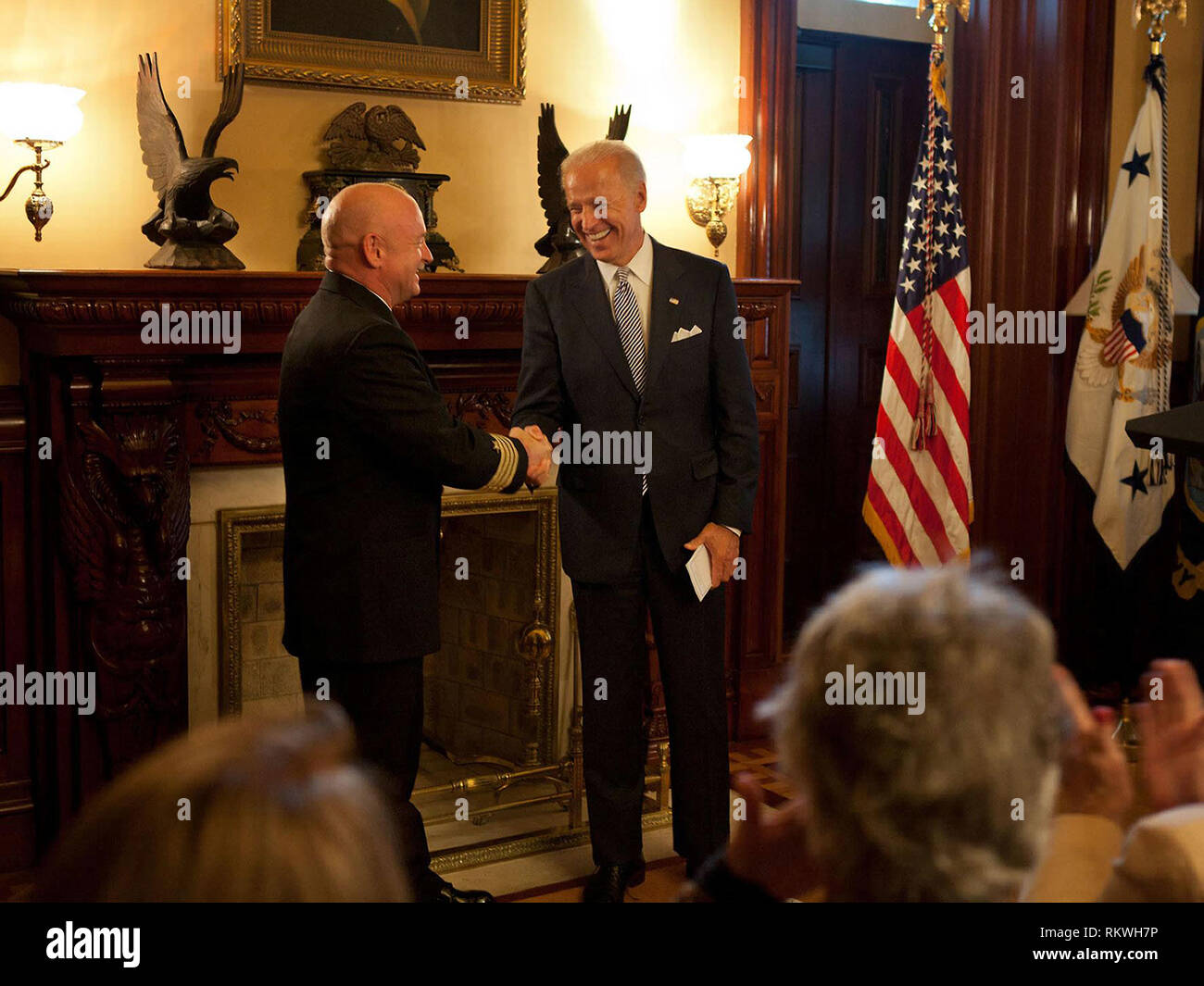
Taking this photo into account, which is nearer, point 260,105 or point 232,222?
point 232,222

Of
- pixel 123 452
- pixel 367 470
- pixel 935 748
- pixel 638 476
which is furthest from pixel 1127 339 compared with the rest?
pixel 935 748

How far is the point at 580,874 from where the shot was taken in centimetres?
343

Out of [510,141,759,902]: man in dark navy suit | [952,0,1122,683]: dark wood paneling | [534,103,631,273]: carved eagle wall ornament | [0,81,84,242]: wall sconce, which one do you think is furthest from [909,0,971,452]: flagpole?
[0,81,84,242]: wall sconce

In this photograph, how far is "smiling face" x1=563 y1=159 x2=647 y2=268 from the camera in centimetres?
291

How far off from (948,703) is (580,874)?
2.61 meters

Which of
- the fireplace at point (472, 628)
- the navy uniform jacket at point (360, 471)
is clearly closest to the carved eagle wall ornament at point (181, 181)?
the fireplace at point (472, 628)

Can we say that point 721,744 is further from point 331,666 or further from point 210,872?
point 210,872

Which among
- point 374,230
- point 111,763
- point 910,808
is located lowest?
point 111,763

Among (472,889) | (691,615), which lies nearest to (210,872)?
(691,615)

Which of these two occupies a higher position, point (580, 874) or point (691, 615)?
point (691, 615)

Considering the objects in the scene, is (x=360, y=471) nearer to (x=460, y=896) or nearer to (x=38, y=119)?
(x=460, y=896)

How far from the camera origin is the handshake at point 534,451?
2855 millimetres

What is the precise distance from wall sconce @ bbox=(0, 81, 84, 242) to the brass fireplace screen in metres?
0.89
